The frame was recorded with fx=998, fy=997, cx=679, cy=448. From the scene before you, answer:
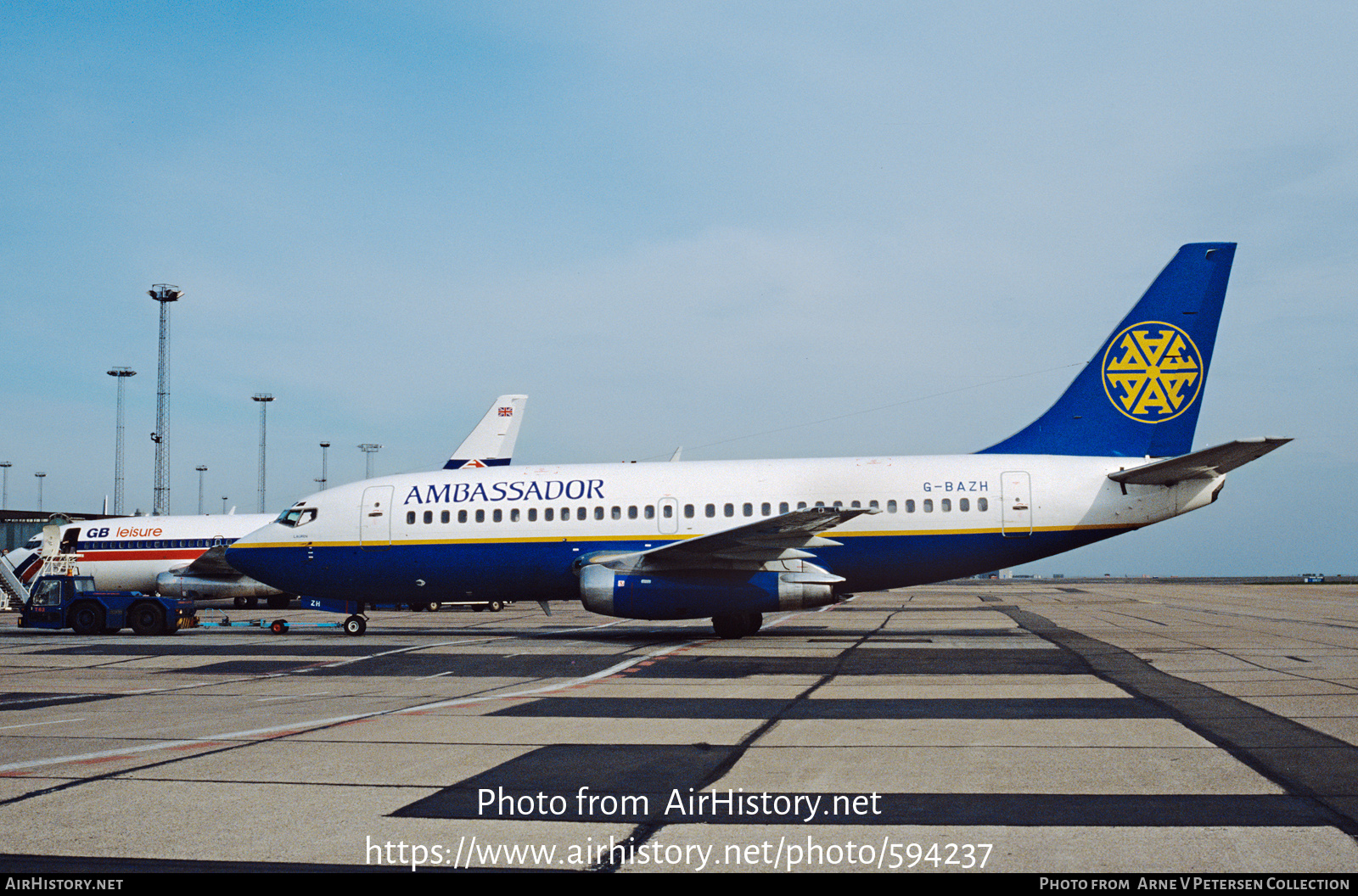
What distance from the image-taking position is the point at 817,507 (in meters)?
20.2

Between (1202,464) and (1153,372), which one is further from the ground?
(1153,372)

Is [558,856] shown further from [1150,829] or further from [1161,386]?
[1161,386]

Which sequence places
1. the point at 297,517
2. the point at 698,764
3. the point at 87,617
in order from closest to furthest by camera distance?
the point at 698,764
the point at 297,517
the point at 87,617

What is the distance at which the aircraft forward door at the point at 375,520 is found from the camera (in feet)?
77.8

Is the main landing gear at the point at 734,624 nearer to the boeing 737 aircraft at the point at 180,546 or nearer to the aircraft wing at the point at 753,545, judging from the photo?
the aircraft wing at the point at 753,545

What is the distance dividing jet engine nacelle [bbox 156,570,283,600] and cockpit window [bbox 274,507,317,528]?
18458 mm

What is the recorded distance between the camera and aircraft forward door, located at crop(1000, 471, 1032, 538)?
2102 cm

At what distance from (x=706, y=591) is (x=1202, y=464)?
1008 centimetres

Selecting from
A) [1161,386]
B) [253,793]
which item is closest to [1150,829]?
[253,793]

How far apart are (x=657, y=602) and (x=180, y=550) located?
102 ft

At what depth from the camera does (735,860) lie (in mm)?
5320

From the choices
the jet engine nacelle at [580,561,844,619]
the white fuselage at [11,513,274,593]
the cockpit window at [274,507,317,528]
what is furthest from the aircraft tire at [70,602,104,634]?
the white fuselage at [11,513,274,593]

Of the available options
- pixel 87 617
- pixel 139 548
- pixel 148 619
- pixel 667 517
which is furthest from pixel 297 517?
pixel 139 548

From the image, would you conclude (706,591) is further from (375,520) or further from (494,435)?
(494,435)
